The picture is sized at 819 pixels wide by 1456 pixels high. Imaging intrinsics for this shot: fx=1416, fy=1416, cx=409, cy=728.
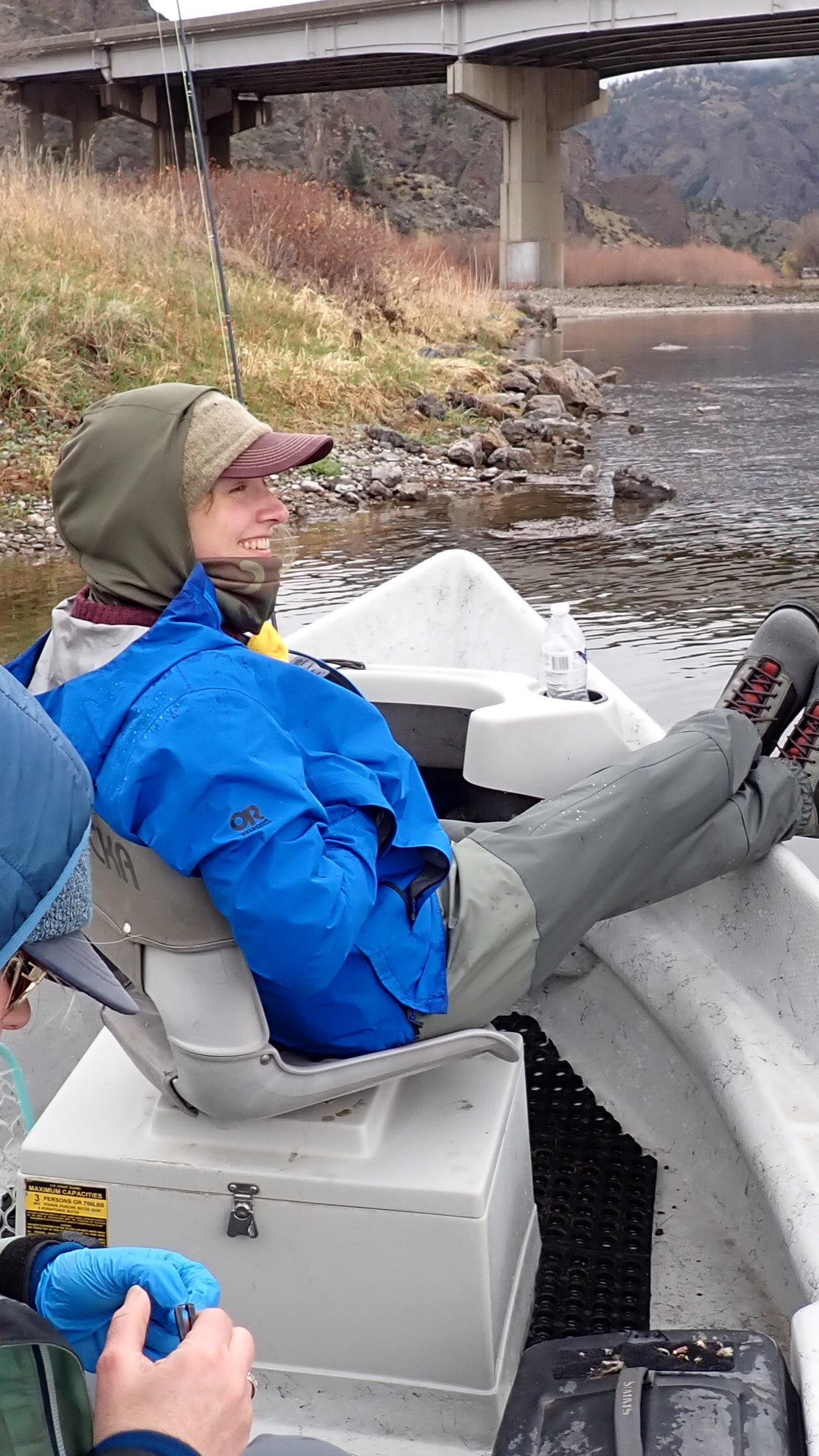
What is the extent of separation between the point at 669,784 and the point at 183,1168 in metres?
0.96

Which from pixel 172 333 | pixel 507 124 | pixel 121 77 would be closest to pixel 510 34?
pixel 507 124

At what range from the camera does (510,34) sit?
1089 inches

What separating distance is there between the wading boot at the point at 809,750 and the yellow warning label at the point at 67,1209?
136cm

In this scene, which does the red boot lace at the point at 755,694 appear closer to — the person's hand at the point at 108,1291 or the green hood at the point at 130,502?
the green hood at the point at 130,502

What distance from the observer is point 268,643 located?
1.96m

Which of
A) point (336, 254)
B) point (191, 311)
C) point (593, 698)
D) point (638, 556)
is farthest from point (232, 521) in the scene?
point (336, 254)

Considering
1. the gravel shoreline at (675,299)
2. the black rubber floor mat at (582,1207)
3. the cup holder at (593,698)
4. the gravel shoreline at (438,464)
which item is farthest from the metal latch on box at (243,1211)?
the gravel shoreline at (675,299)

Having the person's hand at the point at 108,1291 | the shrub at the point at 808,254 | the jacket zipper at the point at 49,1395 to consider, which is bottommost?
the shrub at the point at 808,254

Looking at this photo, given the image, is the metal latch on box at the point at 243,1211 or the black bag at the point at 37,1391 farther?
the metal latch on box at the point at 243,1211

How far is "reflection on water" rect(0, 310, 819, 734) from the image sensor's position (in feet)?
20.5

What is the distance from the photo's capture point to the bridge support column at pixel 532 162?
31.7m

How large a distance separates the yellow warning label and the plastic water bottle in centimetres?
132

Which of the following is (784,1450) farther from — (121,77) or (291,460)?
(121,77)

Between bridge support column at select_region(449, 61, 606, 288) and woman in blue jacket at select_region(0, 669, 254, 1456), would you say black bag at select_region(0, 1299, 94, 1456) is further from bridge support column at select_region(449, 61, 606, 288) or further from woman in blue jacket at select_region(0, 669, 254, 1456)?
bridge support column at select_region(449, 61, 606, 288)
